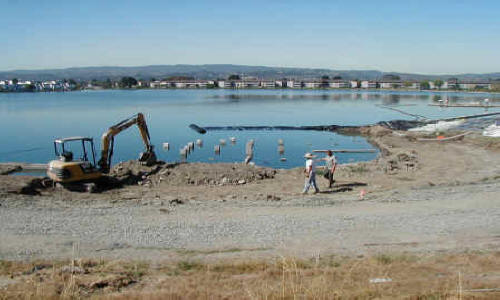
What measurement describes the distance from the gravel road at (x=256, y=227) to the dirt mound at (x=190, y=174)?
4.94 m

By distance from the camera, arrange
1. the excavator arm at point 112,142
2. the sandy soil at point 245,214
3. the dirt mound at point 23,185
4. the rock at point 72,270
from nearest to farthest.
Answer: the rock at point 72,270 < the sandy soil at point 245,214 < the dirt mound at point 23,185 < the excavator arm at point 112,142

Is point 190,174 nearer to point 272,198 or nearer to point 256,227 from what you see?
point 272,198

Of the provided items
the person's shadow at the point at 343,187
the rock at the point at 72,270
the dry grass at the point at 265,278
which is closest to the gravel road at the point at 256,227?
the dry grass at the point at 265,278

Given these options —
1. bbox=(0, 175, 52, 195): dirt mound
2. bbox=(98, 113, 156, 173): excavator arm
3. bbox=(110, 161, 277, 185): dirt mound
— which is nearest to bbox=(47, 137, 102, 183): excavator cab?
bbox=(0, 175, 52, 195): dirt mound

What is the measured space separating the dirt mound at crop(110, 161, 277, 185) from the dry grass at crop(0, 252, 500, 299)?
37.7 ft

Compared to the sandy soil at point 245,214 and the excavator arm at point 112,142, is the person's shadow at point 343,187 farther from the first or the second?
the excavator arm at point 112,142

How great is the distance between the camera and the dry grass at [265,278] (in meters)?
6.71

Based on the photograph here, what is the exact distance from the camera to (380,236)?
11367mm

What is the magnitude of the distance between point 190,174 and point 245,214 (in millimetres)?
8068

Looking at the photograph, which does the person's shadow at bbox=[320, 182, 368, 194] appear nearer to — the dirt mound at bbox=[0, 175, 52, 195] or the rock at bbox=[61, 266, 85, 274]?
the rock at bbox=[61, 266, 85, 274]

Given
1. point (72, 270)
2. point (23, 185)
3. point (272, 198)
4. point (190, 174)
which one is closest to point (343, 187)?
point (272, 198)

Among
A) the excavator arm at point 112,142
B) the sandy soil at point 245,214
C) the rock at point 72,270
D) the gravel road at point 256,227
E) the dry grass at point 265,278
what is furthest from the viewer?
the excavator arm at point 112,142

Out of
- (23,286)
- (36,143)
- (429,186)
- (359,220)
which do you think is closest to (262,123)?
(36,143)

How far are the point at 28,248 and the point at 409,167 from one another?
63.5 ft
